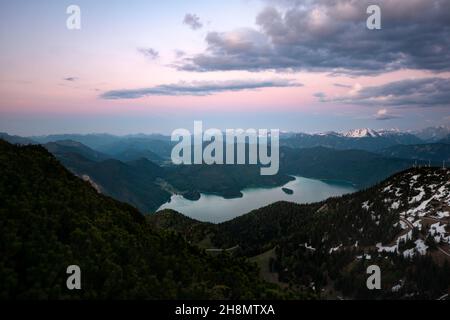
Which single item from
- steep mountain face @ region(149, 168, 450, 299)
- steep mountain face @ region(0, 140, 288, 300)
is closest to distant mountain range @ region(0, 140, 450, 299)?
steep mountain face @ region(0, 140, 288, 300)

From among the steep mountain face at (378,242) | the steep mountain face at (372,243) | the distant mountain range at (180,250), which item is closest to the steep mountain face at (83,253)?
the distant mountain range at (180,250)

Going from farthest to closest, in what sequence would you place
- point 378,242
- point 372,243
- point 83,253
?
point 372,243
point 378,242
point 83,253

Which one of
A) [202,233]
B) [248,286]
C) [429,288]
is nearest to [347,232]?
[429,288]

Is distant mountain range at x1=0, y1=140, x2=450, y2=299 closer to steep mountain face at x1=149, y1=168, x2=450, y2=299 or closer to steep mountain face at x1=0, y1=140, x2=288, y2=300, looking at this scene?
steep mountain face at x1=0, y1=140, x2=288, y2=300

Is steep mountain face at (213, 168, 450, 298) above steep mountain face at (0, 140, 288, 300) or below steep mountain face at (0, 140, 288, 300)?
below

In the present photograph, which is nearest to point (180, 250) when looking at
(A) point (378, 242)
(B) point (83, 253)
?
(B) point (83, 253)

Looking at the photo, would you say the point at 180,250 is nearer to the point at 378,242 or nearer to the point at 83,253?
the point at 83,253

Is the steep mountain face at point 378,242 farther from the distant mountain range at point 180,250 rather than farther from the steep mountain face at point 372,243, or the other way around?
the distant mountain range at point 180,250

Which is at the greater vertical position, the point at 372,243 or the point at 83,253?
the point at 83,253
